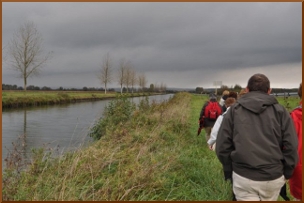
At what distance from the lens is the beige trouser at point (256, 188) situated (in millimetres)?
2971

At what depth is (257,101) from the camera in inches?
116

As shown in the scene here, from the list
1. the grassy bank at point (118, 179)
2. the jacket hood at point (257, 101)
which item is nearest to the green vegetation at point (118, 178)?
the grassy bank at point (118, 179)

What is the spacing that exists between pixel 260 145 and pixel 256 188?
46 centimetres

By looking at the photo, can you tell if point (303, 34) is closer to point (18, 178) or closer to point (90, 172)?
point (90, 172)

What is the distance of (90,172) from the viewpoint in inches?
201

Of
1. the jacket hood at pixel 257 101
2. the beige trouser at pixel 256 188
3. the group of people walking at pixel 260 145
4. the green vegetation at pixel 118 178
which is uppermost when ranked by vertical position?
the jacket hood at pixel 257 101

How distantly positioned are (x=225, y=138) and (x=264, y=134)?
15.8 inches

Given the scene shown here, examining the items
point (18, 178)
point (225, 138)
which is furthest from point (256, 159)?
point (18, 178)

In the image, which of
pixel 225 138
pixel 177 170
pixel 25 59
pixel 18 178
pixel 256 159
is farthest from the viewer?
pixel 25 59

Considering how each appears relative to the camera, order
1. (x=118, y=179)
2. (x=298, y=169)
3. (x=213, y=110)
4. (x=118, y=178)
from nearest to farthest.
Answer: (x=298, y=169), (x=118, y=179), (x=118, y=178), (x=213, y=110)

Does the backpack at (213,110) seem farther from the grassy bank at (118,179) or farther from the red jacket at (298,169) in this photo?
the red jacket at (298,169)

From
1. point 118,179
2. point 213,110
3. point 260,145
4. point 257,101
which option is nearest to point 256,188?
point 260,145

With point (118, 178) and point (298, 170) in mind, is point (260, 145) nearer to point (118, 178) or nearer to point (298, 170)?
point (298, 170)

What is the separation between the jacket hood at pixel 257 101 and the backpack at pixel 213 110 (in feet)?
16.9
